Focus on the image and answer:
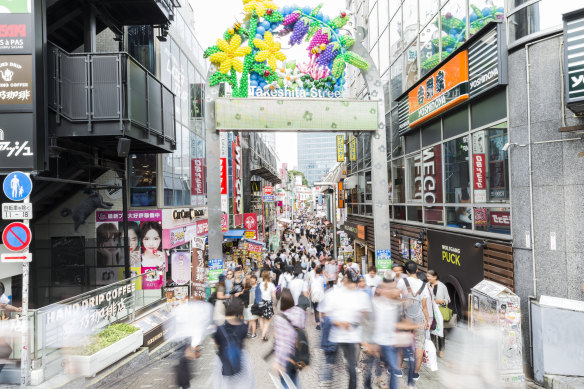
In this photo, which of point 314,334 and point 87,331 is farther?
point 314,334

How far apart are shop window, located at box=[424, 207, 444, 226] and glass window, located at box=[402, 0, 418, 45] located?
6.43m

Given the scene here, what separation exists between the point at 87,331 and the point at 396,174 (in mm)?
12673

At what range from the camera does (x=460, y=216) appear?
10.2m

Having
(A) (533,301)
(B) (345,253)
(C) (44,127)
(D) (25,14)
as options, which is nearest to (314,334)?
(A) (533,301)

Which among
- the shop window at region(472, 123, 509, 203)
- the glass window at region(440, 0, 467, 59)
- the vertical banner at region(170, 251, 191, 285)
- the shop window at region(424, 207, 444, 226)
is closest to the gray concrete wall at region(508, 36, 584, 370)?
the shop window at region(472, 123, 509, 203)

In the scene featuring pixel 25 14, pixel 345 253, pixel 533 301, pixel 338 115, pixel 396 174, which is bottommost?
pixel 345 253

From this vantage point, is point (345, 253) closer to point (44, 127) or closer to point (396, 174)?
point (396, 174)

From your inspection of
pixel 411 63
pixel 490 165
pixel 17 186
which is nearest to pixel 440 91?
pixel 490 165

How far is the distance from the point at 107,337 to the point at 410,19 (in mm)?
14155

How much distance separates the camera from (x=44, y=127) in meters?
8.57

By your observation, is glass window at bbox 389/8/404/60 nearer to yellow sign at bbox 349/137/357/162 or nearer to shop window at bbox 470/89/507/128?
shop window at bbox 470/89/507/128

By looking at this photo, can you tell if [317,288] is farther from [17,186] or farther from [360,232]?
[360,232]

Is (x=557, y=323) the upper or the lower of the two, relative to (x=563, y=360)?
upper

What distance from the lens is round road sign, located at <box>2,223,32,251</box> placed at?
6.54 m
